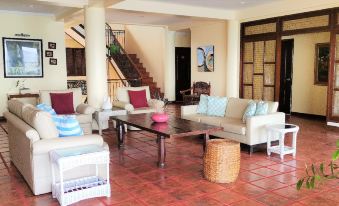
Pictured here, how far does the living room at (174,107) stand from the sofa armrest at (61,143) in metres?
0.01

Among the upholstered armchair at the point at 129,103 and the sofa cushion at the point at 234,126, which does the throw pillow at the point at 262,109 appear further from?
the upholstered armchair at the point at 129,103

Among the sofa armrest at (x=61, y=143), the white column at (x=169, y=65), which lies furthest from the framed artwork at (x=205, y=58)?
the sofa armrest at (x=61, y=143)

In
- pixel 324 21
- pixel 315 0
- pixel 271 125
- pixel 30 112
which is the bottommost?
pixel 271 125

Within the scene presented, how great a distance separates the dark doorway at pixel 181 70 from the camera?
12328 mm

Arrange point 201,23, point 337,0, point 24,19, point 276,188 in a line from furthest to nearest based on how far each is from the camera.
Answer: point 201,23, point 24,19, point 337,0, point 276,188

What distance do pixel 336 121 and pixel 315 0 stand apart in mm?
2753

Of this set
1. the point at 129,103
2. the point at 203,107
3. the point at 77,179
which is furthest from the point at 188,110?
the point at 77,179

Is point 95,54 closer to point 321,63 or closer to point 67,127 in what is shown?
point 67,127

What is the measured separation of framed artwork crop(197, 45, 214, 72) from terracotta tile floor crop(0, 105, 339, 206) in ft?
17.2

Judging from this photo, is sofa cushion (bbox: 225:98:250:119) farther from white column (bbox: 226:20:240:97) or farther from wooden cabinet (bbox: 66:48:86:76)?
wooden cabinet (bbox: 66:48:86:76)

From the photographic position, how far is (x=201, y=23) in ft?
35.0

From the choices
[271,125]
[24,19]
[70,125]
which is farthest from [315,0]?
[24,19]

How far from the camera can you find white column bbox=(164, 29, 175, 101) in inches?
471

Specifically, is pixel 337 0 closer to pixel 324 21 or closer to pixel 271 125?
pixel 324 21
